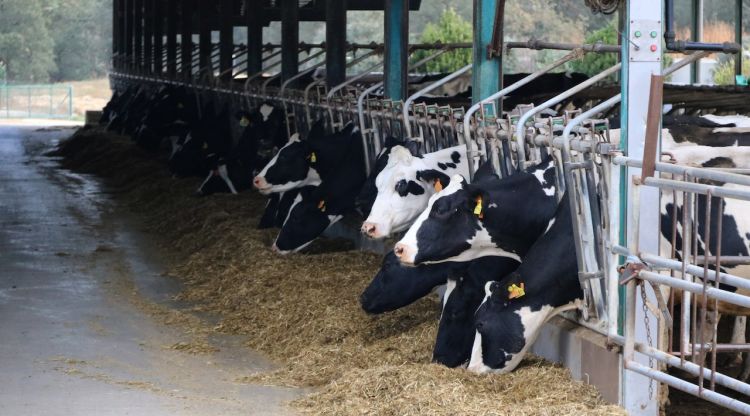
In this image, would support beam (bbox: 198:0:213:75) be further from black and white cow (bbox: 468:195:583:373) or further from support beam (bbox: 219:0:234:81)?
black and white cow (bbox: 468:195:583:373)

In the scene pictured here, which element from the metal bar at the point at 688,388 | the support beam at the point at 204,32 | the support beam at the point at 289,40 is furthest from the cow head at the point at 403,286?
the support beam at the point at 204,32

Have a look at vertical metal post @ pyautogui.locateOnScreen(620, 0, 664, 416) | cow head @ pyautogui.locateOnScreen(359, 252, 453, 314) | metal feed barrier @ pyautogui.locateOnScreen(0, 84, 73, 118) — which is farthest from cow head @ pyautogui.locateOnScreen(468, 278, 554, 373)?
metal feed barrier @ pyautogui.locateOnScreen(0, 84, 73, 118)

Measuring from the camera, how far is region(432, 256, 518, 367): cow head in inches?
271

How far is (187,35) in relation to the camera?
2519 cm

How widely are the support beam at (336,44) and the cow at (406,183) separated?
5015 millimetres

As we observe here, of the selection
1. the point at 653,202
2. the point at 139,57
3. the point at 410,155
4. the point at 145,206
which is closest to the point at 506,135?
the point at 410,155

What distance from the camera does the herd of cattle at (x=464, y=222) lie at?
6.38 m

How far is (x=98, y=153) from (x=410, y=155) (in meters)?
13.5

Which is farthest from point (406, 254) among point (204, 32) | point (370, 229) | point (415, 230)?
point (204, 32)

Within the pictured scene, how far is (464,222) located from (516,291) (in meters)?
0.58

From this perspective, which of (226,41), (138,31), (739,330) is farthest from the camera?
(138,31)

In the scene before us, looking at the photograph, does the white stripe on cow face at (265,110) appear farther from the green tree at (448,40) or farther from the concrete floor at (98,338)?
the green tree at (448,40)

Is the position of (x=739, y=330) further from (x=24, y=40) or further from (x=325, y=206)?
(x=24, y=40)

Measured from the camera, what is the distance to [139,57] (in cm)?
3488
